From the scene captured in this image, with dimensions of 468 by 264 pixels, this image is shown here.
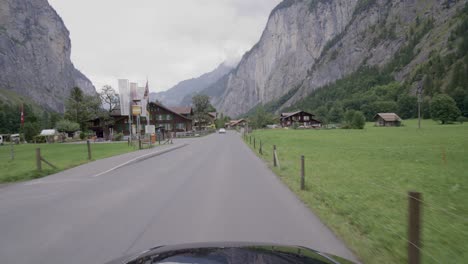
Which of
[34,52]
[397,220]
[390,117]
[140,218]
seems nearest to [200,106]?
[390,117]

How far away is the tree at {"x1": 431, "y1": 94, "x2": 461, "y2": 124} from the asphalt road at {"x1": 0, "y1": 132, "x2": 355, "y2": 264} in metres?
85.8

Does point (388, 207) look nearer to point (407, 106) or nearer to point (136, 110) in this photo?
point (136, 110)

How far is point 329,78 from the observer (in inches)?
6619

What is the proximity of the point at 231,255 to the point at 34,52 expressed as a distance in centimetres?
20351

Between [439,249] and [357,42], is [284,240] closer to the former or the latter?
[439,249]

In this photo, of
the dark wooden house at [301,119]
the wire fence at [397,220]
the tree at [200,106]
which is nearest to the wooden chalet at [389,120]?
the dark wooden house at [301,119]

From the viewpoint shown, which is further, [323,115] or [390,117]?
[323,115]

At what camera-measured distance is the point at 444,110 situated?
239ft

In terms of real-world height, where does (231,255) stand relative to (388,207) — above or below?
above

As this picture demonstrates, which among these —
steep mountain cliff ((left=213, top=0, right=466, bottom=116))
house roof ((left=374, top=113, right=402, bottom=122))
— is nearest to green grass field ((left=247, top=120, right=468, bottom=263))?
house roof ((left=374, top=113, right=402, bottom=122))

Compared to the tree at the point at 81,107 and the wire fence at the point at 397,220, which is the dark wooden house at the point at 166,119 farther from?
the wire fence at the point at 397,220

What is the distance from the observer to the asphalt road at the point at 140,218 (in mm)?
4031

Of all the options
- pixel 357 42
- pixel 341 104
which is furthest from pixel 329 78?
pixel 341 104

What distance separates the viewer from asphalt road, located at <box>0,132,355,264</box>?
4.03 metres
